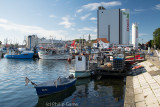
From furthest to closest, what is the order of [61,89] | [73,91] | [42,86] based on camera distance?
[73,91] → [61,89] → [42,86]

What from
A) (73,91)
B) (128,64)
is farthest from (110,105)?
(128,64)

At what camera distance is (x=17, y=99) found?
549 inches

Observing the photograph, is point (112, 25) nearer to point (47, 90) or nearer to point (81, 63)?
point (81, 63)

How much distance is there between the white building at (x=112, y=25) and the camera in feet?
373

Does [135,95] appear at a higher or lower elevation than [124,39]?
lower

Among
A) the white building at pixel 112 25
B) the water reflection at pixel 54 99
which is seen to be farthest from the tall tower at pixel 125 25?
the water reflection at pixel 54 99

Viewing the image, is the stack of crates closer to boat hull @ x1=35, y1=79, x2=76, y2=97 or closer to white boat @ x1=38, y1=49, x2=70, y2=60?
boat hull @ x1=35, y1=79, x2=76, y2=97

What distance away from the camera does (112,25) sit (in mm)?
113812

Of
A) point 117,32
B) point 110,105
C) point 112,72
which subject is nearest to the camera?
point 110,105

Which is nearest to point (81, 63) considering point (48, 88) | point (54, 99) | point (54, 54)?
point (48, 88)

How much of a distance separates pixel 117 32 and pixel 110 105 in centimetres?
10773

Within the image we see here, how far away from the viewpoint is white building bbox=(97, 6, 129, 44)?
113750 millimetres

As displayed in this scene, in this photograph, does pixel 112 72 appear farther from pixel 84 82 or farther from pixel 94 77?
pixel 84 82

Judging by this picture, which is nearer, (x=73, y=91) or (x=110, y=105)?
(x=110, y=105)
